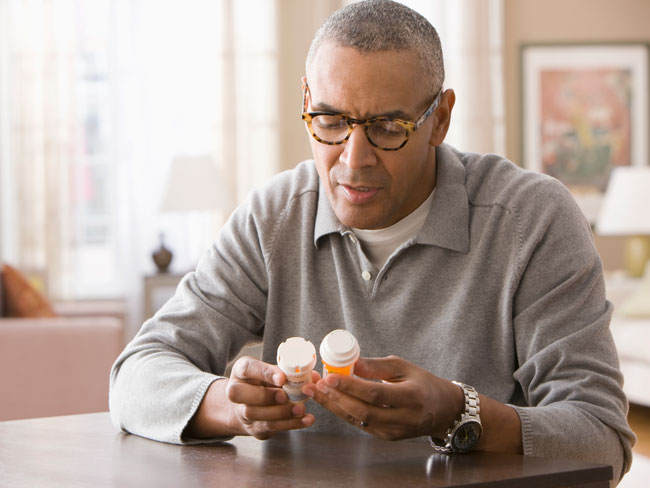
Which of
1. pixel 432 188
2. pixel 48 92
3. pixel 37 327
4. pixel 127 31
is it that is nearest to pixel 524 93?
pixel 127 31

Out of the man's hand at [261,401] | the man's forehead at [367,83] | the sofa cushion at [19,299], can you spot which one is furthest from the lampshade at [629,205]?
the man's hand at [261,401]

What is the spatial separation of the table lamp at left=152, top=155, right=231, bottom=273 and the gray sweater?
319 cm

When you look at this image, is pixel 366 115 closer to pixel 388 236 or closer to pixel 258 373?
pixel 388 236

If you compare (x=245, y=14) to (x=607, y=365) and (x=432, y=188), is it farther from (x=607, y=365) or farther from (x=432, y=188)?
(x=607, y=365)

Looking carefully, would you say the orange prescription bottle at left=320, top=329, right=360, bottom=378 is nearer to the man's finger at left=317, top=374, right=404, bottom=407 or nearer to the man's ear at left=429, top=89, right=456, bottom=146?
the man's finger at left=317, top=374, right=404, bottom=407

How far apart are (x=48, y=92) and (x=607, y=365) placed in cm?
465

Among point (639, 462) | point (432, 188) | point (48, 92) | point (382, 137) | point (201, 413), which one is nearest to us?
point (201, 413)

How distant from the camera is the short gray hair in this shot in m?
1.40

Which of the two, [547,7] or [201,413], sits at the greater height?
[547,7]

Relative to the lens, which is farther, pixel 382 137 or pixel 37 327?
pixel 37 327

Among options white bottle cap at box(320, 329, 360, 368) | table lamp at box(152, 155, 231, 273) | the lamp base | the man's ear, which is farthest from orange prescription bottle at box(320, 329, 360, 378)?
the lamp base

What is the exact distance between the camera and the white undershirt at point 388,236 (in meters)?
1.55

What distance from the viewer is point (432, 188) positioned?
1.60 meters

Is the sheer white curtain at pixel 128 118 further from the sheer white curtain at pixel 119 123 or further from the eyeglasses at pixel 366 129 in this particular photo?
the eyeglasses at pixel 366 129
